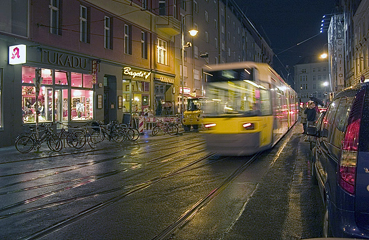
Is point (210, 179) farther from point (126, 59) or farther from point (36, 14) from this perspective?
point (126, 59)

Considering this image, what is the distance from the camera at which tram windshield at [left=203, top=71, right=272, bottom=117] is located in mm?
10398

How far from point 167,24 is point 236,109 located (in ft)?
59.9

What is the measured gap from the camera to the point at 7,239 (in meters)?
4.36

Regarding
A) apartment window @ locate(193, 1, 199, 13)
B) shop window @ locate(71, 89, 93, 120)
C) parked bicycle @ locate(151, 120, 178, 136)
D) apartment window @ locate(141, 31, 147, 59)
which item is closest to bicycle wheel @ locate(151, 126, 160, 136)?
parked bicycle @ locate(151, 120, 178, 136)

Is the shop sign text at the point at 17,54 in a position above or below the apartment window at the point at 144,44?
below

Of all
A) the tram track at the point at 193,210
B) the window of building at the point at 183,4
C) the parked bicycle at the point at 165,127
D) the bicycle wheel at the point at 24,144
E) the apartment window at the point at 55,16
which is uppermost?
the window of building at the point at 183,4

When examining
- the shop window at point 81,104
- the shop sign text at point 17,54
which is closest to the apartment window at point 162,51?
the shop window at point 81,104

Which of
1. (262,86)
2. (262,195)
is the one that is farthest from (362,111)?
(262,86)

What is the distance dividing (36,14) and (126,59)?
7.72 metres

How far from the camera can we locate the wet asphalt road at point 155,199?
460cm

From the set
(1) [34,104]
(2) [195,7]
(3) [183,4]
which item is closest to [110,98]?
(1) [34,104]

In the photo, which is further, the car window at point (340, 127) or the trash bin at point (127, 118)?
the trash bin at point (127, 118)

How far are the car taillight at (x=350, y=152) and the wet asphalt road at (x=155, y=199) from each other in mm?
1566

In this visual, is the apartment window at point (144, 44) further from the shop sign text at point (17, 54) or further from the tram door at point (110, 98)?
the shop sign text at point (17, 54)
